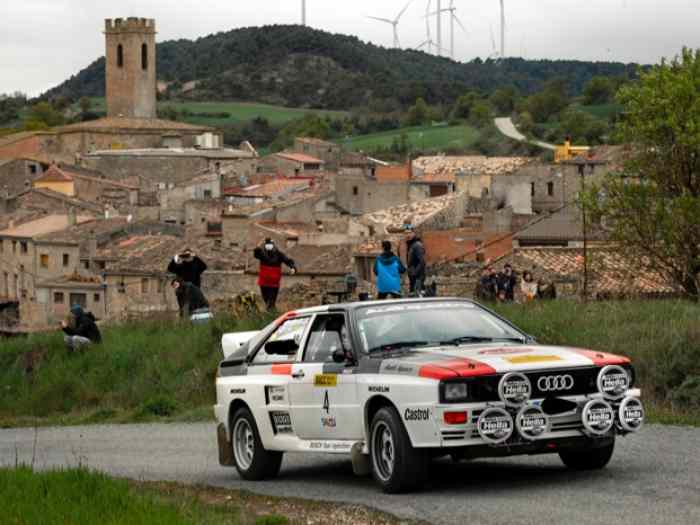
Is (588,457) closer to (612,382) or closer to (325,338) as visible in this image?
(612,382)

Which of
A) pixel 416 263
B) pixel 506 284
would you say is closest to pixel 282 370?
pixel 416 263

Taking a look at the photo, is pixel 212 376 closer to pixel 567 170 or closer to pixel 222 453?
pixel 222 453

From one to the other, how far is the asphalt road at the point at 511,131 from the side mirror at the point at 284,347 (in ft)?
401

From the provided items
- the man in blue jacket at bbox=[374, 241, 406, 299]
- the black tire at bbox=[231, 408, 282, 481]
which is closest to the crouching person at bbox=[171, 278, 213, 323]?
the man in blue jacket at bbox=[374, 241, 406, 299]

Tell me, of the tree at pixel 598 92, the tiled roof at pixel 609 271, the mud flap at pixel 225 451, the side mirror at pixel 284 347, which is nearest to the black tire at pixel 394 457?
the side mirror at pixel 284 347

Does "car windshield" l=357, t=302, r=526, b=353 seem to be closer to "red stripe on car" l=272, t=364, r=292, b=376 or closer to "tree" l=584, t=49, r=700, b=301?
"red stripe on car" l=272, t=364, r=292, b=376

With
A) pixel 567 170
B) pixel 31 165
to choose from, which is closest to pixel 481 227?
pixel 567 170

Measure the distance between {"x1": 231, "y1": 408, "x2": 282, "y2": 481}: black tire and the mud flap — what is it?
0.04 meters

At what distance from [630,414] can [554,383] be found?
0.65m

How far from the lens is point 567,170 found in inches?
3703

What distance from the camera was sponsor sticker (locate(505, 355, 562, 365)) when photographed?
12750 millimetres

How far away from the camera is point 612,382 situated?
42.4 ft

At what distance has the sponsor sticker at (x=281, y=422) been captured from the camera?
1439cm

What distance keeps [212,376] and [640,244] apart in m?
18.3
